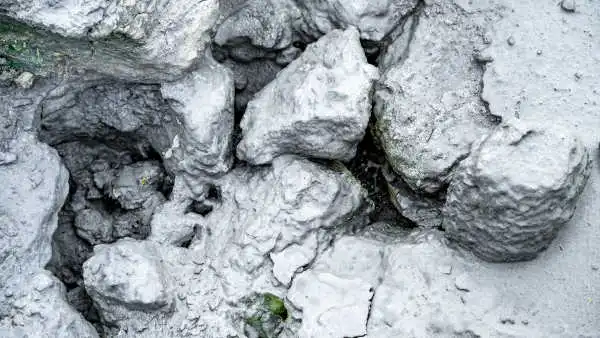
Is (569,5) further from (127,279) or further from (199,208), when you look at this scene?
(127,279)

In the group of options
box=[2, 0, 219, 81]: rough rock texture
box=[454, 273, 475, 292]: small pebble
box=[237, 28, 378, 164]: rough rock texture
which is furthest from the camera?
box=[237, 28, 378, 164]: rough rock texture

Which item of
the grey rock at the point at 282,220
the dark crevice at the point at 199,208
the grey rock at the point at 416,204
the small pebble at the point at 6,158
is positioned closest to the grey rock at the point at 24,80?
the small pebble at the point at 6,158

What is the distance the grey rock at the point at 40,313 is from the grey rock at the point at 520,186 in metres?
1.31

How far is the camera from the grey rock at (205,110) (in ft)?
7.77

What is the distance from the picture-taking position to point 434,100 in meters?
2.32

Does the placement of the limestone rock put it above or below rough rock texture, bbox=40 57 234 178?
below

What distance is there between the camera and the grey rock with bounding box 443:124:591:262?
1.88m

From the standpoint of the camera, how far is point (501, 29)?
229cm

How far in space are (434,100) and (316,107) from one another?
0.42 meters

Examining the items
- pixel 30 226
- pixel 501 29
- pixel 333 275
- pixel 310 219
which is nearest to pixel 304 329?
pixel 333 275

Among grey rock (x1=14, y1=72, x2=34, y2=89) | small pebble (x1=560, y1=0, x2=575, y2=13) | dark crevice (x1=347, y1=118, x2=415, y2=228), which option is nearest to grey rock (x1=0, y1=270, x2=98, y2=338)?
grey rock (x1=14, y1=72, x2=34, y2=89)

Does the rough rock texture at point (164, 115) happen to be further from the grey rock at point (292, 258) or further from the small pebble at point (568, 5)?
the small pebble at point (568, 5)

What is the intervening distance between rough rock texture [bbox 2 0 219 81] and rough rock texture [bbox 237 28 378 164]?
320mm

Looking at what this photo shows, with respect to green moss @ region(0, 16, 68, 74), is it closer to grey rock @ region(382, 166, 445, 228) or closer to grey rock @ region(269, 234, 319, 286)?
grey rock @ region(269, 234, 319, 286)
